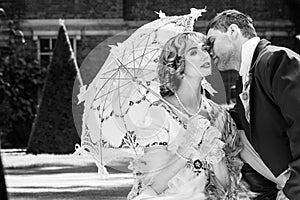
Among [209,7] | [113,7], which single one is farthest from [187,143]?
[113,7]

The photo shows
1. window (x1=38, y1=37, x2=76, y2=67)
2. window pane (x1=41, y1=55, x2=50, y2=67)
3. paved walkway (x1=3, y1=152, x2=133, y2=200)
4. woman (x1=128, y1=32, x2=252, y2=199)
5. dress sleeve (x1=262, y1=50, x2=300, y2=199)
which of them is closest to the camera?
dress sleeve (x1=262, y1=50, x2=300, y2=199)

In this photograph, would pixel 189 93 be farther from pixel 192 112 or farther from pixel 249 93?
pixel 249 93

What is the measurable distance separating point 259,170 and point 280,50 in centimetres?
56

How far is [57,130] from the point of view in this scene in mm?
18375

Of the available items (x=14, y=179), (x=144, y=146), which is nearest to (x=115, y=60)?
(x=144, y=146)

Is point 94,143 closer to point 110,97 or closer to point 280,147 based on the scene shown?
point 110,97

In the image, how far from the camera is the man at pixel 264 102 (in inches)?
129

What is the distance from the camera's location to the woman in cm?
367

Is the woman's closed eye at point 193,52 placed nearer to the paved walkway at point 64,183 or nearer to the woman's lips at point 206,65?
the woman's lips at point 206,65

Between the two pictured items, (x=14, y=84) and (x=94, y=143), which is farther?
(x=14, y=84)

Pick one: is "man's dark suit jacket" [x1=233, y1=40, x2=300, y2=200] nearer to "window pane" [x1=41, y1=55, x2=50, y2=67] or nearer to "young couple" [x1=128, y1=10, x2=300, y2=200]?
"young couple" [x1=128, y1=10, x2=300, y2=200]

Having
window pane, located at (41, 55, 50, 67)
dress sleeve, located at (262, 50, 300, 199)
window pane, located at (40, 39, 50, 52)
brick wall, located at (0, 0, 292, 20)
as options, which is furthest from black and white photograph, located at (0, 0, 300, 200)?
window pane, located at (40, 39, 50, 52)

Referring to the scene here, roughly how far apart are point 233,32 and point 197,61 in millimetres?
222

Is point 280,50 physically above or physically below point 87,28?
→ above
